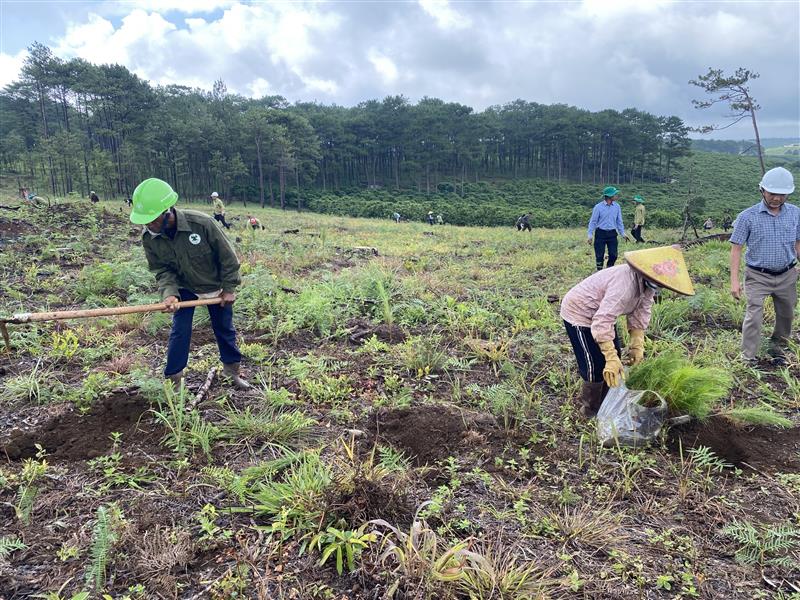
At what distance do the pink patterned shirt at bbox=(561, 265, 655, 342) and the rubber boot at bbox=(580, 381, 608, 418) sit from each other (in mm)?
445

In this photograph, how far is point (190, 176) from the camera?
47000mm

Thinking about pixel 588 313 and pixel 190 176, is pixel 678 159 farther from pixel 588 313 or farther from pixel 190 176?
pixel 588 313

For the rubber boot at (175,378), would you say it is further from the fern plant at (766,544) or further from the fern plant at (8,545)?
the fern plant at (766,544)

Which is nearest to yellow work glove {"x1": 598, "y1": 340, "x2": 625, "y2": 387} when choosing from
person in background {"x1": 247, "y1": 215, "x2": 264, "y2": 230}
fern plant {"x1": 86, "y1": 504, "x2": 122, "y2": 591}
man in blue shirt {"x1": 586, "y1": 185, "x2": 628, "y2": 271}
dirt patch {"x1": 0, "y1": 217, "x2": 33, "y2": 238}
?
fern plant {"x1": 86, "y1": 504, "x2": 122, "y2": 591}

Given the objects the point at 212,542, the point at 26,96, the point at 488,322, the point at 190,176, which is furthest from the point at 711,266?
the point at 26,96

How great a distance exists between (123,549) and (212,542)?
37 cm

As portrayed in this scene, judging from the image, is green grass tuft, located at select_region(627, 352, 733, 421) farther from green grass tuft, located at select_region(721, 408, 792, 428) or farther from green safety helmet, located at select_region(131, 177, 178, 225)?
green safety helmet, located at select_region(131, 177, 178, 225)

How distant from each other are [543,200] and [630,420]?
46851mm

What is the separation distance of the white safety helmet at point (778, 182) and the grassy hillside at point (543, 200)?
2477 centimetres

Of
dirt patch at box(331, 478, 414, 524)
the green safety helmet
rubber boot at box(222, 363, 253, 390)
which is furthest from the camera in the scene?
rubber boot at box(222, 363, 253, 390)

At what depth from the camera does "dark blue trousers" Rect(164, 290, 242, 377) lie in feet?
11.3

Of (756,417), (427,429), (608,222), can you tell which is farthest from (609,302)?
(608,222)

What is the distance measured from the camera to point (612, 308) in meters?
2.89

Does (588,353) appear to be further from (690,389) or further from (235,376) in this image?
(235,376)
